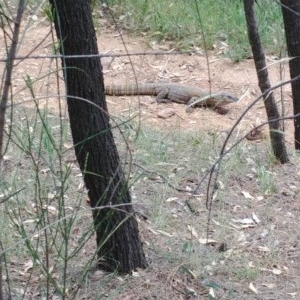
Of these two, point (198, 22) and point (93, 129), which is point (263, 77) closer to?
point (93, 129)

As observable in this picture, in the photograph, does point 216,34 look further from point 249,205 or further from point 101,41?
point 249,205

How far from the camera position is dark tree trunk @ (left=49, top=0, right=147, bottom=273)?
2664 mm

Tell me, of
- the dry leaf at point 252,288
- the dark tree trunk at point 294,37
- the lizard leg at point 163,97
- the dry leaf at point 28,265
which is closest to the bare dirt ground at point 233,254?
the dry leaf at point 252,288

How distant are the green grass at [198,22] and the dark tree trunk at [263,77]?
11.3ft

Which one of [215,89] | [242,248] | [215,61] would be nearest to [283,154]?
[242,248]

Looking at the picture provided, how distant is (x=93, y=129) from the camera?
2.78m

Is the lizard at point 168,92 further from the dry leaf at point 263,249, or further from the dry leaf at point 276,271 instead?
the dry leaf at point 276,271

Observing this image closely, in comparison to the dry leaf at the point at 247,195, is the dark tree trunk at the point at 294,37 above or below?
above

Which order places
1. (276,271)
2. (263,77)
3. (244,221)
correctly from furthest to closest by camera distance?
(263,77) < (244,221) < (276,271)

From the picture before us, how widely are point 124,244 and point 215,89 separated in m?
4.77

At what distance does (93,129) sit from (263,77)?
187 centimetres

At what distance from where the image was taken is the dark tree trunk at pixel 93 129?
2.66 meters

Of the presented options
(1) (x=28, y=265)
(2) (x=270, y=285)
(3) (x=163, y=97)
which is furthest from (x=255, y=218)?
(3) (x=163, y=97)

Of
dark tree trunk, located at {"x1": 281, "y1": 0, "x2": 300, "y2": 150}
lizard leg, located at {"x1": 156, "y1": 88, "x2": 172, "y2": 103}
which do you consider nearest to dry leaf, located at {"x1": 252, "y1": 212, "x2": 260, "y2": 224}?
dark tree trunk, located at {"x1": 281, "y1": 0, "x2": 300, "y2": 150}
